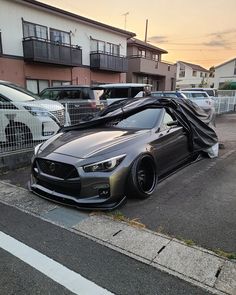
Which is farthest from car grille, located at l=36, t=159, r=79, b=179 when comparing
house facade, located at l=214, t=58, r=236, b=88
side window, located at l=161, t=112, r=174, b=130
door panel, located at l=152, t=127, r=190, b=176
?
house facade, located at l=214, t=58, r=236, b=88

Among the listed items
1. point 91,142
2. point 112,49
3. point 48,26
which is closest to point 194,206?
point 91,142

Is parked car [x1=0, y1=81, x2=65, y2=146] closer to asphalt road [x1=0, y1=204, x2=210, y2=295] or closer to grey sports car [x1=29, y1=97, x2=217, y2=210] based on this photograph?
grey sports car [x1=29, y1=97, x2=217, y2=210]

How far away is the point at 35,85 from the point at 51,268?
1562 cm

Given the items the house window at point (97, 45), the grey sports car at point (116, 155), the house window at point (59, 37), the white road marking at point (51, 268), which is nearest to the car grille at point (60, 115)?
the grey sports car at point (116, 155)

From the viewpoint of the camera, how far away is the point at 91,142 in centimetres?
403

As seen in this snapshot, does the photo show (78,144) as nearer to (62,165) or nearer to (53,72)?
(62,165)

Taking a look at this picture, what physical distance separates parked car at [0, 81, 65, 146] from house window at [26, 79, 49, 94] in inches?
390

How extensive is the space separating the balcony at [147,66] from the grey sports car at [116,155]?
19.9 m

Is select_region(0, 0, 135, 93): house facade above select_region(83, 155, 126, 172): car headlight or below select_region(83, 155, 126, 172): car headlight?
above

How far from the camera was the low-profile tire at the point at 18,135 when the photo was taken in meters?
5.63

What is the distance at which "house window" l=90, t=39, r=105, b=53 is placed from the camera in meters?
20.0

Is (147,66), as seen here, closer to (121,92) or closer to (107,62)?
(107,62)

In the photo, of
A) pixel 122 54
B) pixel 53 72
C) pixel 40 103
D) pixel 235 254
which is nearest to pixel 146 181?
pixel 235 254

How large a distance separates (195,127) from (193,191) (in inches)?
80.0
